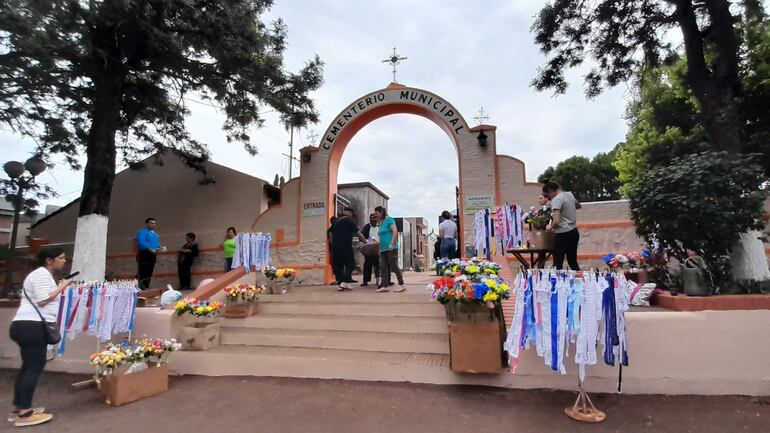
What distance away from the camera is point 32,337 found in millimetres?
4004

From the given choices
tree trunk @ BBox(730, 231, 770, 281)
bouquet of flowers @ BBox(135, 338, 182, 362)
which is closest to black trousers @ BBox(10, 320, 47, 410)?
bouquet of flowers @ BBox(135, 338, 182, 362)

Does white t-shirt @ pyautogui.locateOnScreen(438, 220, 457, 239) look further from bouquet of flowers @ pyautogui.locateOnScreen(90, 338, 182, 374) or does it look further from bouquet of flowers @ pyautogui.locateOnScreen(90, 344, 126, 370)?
bouquet of flowers @ pyautogui.locateOnScreen(90, 344, 126, 370)

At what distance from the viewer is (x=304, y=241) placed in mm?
10062

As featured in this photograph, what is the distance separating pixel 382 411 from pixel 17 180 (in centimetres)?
891

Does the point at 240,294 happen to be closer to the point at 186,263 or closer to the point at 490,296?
the point at 490,296

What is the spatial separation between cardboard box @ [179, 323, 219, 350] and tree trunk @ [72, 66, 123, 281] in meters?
3.36

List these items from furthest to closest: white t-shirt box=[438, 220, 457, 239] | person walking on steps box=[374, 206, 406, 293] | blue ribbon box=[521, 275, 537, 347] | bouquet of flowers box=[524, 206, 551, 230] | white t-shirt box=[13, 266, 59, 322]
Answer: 1. white t-shirt box=[438, 220, 457, 239]
2. person walking on steps box=[374, 206, 406, 293]
3. bouquet of flowers box=[524, 206, 551, 230]
4. white t-shirt box=[13, 266, 59, 322]
5. blue ribbon box=[521, 275, 537, 347]

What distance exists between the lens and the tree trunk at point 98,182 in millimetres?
7684

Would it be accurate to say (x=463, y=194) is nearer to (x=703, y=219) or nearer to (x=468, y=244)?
(x=468, y=244)

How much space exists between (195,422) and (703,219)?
18.8 feet

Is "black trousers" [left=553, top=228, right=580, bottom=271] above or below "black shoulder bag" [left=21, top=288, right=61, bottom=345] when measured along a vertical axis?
above

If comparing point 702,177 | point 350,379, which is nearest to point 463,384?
point 350,379

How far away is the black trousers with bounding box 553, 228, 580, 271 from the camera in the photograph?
5.55 metres

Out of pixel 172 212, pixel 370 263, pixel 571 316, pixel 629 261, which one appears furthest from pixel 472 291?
pixel 172 212
